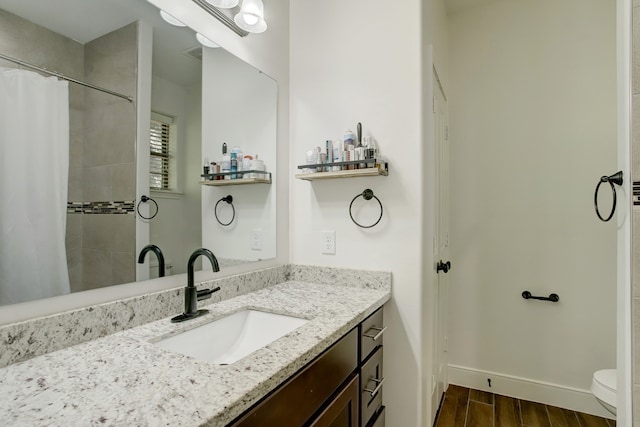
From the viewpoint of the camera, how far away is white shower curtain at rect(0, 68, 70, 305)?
2.60ft

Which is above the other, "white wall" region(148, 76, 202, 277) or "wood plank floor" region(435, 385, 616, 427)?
"white wall" region(148, 76, 202, 277)

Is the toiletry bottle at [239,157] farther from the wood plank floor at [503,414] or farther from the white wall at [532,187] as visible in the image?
the wood plank floor at [503,414]

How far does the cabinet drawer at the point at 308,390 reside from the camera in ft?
2.29

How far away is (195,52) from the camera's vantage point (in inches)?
50.2

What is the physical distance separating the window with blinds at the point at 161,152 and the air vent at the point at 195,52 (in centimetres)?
29

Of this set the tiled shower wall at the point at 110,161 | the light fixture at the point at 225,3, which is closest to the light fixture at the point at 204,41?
the light fixture at the point at 225,3

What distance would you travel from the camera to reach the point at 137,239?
106 centimetres

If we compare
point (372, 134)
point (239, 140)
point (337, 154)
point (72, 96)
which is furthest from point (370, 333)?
point (72, 96)

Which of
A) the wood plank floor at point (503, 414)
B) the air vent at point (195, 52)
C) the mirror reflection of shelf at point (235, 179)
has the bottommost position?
the wood plank floor at point (503, 414)

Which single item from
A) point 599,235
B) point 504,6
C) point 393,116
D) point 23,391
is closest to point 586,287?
point 599,235

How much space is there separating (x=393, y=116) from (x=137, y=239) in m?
1.22

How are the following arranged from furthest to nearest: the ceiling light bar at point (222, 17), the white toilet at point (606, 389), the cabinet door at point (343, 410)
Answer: the white toilet at point (606, 389) < the ceiling light bar at point (222, 17) < the cabinet door at point (343, 410)

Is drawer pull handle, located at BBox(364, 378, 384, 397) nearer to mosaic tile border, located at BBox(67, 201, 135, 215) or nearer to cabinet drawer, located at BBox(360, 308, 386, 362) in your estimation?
cabinet drawer, located at BBox(360, 308, 386, 362)

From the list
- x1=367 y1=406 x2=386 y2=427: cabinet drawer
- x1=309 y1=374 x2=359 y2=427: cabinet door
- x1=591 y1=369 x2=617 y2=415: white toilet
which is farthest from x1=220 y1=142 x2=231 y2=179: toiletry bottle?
x1=591 y1=369 x2=617 y2=415: white toilet
